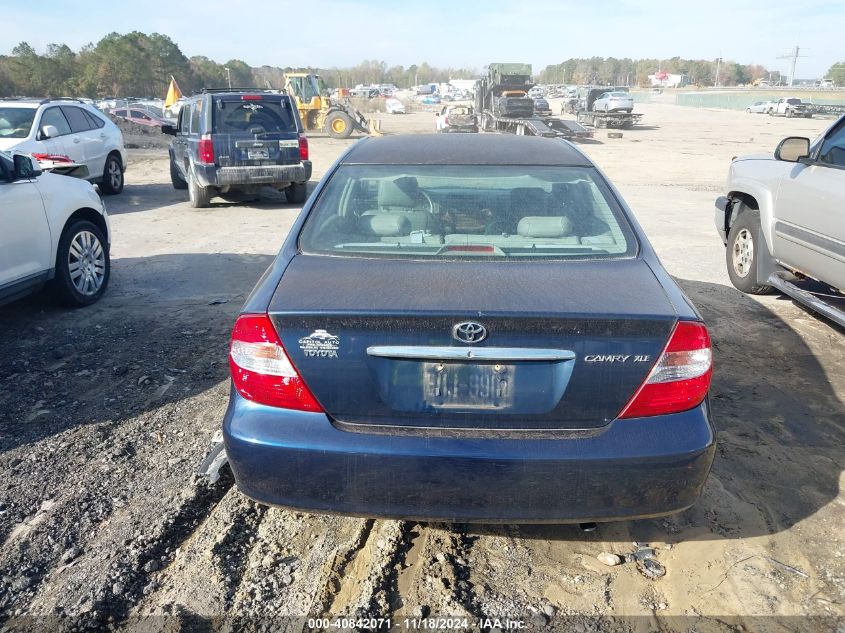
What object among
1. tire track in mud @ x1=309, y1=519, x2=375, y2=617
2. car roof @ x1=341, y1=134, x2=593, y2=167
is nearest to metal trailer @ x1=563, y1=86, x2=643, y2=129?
car roof @ x1=341, y1=134, x2=593, y2=167

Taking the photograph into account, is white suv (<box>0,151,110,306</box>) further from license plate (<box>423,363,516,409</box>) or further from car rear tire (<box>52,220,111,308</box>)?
license plate (<box>423,363,516,409</box>)

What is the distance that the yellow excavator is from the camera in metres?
28.1

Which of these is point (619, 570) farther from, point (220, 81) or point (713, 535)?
point (220, 81)

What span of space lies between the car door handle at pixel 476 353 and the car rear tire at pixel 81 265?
466cm

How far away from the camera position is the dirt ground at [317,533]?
8.21 feet

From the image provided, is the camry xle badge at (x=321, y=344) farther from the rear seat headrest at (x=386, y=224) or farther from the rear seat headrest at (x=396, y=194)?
the rear seat headrest at (x=396, y=194)

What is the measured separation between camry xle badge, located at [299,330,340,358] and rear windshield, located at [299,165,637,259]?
647 millimetres

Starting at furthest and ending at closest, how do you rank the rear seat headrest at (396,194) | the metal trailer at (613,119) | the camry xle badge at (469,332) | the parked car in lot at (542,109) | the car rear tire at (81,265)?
1. the parked car in lot at (542,109)
2. the metal trailer at (613,119)
3. the car rear tire at (81,265)
4. the rear seat headrest at (396,194)
5. the camry xle badge at (469,332)

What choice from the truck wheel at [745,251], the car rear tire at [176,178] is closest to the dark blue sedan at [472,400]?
the truck wheel at [745,251]

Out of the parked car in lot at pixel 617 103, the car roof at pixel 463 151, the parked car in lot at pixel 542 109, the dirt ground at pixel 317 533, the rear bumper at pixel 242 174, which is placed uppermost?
the car roof at pixel 463 151

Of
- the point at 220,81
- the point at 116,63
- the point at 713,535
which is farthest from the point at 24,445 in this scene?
the point at 220,81

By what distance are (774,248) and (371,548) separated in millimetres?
4796

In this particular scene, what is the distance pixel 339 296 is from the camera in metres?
2.46

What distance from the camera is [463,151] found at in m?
3.71
